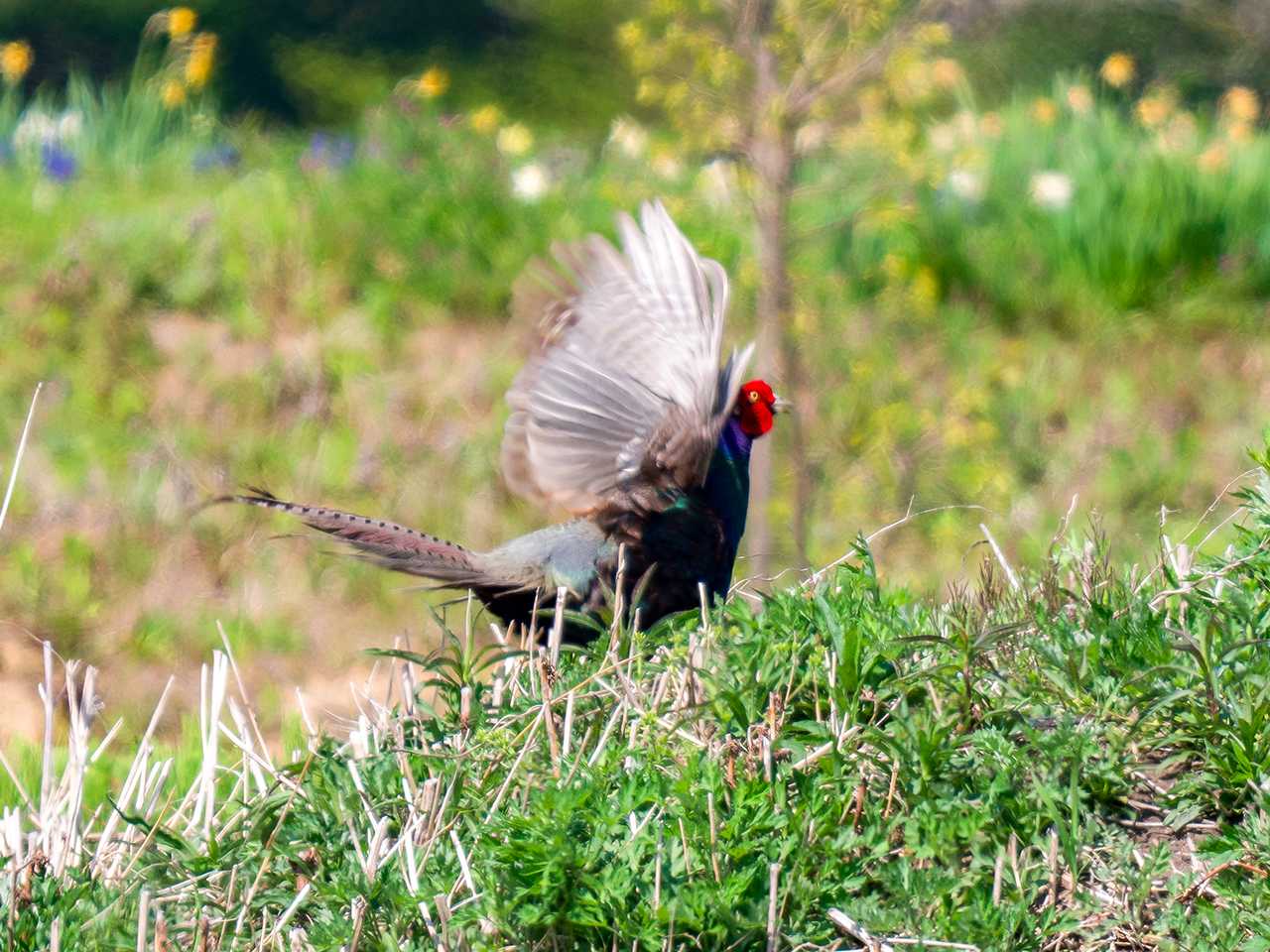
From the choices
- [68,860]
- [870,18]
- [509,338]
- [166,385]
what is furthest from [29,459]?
[68,860]

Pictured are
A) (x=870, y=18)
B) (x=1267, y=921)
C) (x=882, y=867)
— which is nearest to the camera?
(x=1267, y=921)

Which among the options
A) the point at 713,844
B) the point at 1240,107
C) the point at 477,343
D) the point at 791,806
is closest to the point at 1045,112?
the point at 1240,107

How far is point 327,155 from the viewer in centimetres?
859

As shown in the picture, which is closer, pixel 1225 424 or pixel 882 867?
pixel 882 867

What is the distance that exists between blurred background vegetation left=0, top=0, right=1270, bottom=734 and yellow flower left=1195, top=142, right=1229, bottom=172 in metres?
0.03

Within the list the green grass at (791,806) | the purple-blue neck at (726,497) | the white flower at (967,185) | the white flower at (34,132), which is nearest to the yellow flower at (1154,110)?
the white flower at (967,185)

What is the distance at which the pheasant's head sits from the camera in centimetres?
414

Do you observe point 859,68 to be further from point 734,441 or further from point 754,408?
point 734,441

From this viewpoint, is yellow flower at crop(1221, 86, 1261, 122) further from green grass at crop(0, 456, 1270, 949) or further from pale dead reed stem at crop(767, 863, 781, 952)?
pale dead reed stem at crop(767, 863, 781, 952)

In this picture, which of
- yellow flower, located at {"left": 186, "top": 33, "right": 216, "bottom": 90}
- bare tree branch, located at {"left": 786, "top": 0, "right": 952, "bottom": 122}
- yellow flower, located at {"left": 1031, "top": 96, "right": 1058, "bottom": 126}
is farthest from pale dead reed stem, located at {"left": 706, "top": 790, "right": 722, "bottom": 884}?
yellow flower, located at {"left": 1031, "top": 96, "right": 1058, "bottom": 126}

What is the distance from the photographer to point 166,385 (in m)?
7.34

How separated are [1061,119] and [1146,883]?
7069mm

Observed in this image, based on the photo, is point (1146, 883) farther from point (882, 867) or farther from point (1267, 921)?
point (882, 867)

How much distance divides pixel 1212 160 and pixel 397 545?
5.86m
